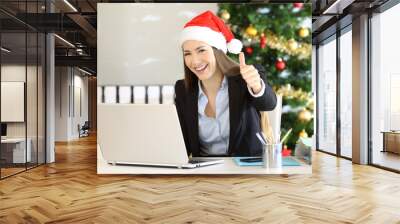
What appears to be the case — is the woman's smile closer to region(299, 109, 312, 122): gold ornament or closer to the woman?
the woman

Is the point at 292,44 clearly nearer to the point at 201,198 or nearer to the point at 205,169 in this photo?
the point at 205,169

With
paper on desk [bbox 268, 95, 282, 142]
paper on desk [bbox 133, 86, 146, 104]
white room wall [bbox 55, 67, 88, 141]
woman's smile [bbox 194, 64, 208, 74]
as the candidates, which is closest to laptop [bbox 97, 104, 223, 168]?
paper on desk [bbox 133, 86, 146, 104]

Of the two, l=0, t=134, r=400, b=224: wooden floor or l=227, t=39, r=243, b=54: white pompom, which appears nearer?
l=0, t=134, r=400, b=224: wooden floor

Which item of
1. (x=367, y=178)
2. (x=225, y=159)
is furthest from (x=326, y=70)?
(x=225, y=159)

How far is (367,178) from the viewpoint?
217 inches

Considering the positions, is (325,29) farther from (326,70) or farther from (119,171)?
(119,171)

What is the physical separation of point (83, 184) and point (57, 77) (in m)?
10.3

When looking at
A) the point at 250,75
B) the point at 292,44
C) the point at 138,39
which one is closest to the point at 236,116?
the point at 250,75

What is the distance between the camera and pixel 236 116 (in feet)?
16.7

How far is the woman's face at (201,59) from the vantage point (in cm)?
501

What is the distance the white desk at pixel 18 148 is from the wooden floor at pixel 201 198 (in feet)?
0.84

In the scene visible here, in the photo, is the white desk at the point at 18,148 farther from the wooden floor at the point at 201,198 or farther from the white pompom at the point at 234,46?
the white pompom at the point at 234,46

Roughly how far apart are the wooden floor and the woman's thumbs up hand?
3.83 ft

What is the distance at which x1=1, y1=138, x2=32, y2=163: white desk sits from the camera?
5.70 m
